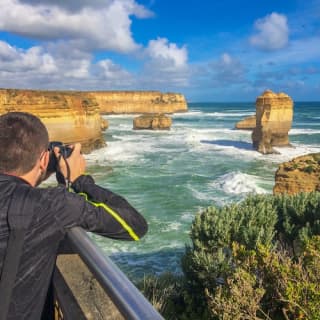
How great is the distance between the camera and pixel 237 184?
20.2 metres

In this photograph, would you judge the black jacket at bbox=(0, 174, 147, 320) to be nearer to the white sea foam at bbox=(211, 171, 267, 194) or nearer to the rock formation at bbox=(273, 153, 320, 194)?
the rock formation at bbox=(273, 153, 320, 194)

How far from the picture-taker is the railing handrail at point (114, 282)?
1374 millimetres

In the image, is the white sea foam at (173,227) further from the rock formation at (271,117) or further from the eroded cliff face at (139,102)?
the eroded cliff face at (139,102)

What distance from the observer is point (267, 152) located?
35.1 metres

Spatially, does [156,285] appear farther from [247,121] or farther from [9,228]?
[247,121]

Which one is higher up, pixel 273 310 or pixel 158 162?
pixel 273 310

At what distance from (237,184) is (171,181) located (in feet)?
13.1

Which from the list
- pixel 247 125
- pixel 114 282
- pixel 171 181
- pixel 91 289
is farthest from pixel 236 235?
pixel 247 125

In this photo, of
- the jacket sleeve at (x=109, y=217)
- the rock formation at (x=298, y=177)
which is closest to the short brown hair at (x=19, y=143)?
the jacket sleeve at (x=109, y=217)

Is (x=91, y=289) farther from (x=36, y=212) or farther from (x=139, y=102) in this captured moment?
(x=139, y=102)

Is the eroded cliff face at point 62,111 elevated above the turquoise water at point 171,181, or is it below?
above

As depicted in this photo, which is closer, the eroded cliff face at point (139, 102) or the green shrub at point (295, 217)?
the green shrub at point (295, 217)

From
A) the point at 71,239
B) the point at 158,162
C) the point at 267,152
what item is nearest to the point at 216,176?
the point at 158,162

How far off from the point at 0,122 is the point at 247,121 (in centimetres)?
6096
